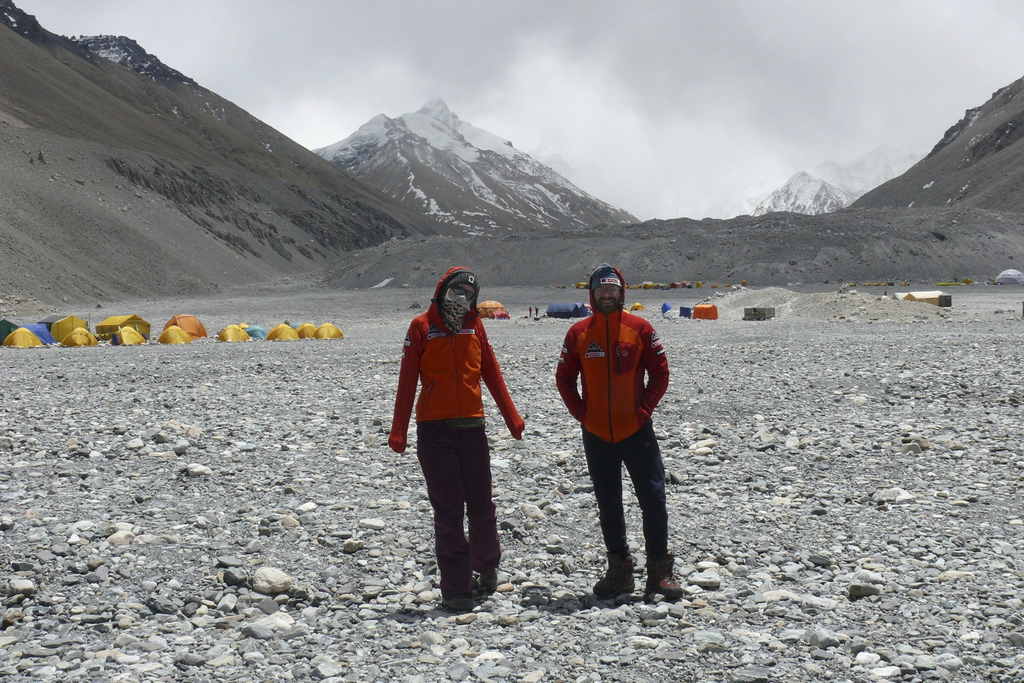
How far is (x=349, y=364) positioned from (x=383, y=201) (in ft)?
534

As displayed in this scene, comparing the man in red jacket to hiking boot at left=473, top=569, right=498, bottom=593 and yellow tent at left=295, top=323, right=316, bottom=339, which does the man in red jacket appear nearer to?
hiking boot at left=473, top=569, right=498, bottom=593

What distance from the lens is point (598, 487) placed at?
522 centimetres

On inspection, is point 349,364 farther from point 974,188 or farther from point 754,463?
point 974,188

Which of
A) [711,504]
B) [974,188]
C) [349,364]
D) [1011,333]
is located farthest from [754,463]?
[974,188]

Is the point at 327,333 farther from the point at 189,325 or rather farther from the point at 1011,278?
the point at 1011,278

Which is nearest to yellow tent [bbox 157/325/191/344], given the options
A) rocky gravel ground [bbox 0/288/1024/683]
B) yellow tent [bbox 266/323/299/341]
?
yellow tent [bbox 266/323/299/341]

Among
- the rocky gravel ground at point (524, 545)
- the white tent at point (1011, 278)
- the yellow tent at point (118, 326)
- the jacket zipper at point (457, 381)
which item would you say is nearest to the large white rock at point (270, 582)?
the rocky gravel ground at point (524, 545)

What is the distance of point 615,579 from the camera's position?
203 inches

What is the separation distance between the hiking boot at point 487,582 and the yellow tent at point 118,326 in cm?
2951

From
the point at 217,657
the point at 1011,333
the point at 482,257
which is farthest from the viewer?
the point at 482,257

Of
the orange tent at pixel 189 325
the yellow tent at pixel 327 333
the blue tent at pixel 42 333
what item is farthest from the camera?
the orange tent at pixel 189 325

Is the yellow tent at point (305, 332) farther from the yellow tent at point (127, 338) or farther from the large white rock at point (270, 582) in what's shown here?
the large white rock at point (270, 582)

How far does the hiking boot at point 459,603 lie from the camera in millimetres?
5039

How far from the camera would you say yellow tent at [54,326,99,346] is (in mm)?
28984
